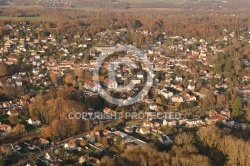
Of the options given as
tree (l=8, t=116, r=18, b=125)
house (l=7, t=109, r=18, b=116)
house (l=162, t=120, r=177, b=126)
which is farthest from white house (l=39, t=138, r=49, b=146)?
house (l=162, t=120, r=177, b=126)

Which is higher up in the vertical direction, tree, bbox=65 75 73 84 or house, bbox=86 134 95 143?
tree, bbox=65 75 73 84

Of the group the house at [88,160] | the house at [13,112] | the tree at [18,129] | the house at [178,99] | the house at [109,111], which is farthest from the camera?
the house at [178,99]

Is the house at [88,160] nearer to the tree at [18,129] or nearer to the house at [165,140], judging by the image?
the house at [165,140]

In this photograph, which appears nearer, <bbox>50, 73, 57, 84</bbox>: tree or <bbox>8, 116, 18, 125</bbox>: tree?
<bbox>8, 116, 18, 125</bbox>: tree

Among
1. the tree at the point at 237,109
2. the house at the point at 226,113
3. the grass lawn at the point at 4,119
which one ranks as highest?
the tree at the point at 237,109

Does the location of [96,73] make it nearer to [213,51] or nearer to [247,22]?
[213,51]

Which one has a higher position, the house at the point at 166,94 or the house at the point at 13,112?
the house at the point at 166,94

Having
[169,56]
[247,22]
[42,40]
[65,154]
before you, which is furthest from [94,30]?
[65,154]

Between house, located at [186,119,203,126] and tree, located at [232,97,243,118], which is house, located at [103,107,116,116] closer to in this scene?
house, located at [186,119,203,126]

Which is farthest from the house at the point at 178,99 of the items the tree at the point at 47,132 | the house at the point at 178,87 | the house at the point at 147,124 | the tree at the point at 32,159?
the tree at the point at 32,159

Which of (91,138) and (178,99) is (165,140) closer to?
(91,138)

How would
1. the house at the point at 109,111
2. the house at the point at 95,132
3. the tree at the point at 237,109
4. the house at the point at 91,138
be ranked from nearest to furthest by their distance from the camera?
the house at the point at 91,138 < the house at the point at 95,132 < the tree at the point at 237,109 < the house at the point at 109,111
